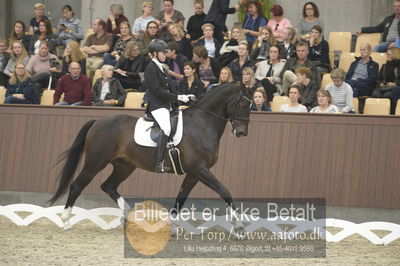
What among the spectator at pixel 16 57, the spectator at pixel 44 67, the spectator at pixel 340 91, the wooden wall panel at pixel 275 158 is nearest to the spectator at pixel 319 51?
the spectator at pixel 340 91

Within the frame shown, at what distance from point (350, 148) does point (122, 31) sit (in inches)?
Result: 204

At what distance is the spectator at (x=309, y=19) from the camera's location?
1373cm

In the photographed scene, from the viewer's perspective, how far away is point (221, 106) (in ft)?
30.4

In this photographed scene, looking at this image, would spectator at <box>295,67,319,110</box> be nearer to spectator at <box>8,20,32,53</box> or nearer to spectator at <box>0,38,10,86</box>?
spectator at <box>0,38,10,86</box>

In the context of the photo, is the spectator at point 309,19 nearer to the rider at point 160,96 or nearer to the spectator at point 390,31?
the spectator at point 390,31

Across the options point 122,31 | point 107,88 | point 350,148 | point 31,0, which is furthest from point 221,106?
point 31,0

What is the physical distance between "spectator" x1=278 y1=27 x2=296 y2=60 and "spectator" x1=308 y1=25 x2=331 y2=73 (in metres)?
0.31

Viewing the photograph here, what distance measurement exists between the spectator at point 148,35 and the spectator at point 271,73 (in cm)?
204

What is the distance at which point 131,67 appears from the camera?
1302 centimetres

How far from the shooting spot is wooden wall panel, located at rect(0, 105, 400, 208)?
1025cm

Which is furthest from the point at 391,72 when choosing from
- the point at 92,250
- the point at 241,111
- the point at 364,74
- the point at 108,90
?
the point at 92,250

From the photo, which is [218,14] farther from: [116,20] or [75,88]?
[75,88]

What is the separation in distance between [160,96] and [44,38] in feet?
21.5

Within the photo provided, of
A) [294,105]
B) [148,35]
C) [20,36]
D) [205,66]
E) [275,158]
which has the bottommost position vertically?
[275,158]
